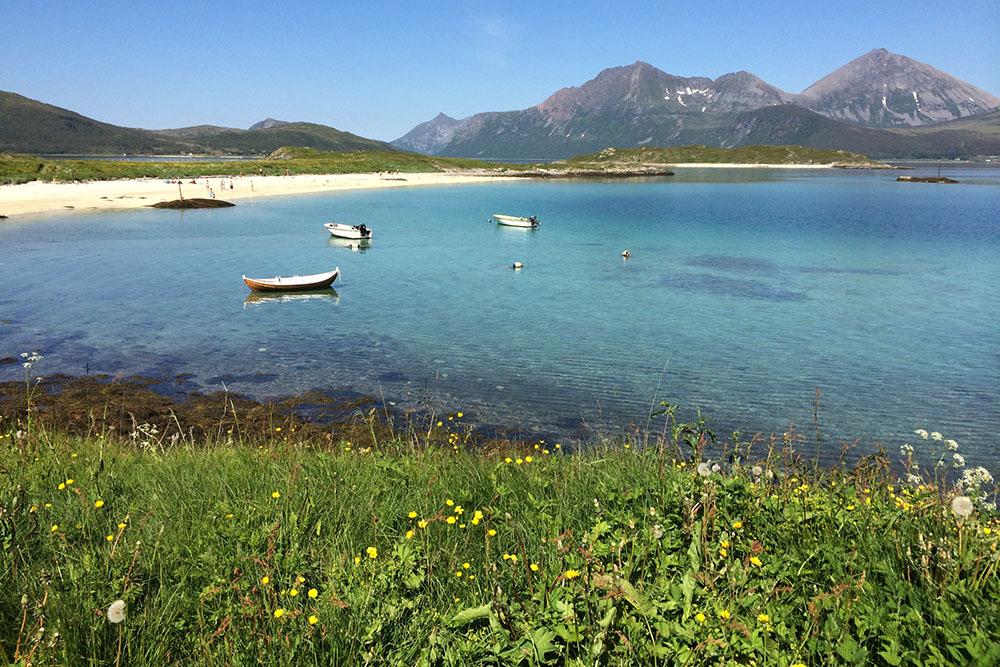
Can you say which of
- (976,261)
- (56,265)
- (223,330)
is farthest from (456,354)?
(976,261)

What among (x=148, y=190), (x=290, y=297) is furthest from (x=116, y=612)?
(x=148, y=190)

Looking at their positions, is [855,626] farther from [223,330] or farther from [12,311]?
[12,311]

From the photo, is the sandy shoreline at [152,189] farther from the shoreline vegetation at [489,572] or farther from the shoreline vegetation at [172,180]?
the shoreline vegetation at [489,572]

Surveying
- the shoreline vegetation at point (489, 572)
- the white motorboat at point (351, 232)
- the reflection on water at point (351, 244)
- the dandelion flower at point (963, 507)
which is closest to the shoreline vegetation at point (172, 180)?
the white motorboat at point (351, 232)

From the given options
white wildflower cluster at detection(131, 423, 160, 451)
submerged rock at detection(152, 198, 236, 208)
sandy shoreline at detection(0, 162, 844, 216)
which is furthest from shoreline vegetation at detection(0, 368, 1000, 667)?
submerged rock at detection(152, 198, 236, 208)

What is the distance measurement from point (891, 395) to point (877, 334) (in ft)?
27.9

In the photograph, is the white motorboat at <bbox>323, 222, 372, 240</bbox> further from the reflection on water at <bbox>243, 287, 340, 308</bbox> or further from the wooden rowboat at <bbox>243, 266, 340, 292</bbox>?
the wooden rowboat at <bbox>243, 266, 340, 292</bbox>

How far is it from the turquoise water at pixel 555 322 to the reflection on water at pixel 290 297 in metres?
0.29

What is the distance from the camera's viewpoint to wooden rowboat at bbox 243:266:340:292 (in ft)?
106

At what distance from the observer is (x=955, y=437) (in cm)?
1555

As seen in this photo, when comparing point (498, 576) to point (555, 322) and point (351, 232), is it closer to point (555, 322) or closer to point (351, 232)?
point (555, 322)

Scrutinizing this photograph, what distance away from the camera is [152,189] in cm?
9412

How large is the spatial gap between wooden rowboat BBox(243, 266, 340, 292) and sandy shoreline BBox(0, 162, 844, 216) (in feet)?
168

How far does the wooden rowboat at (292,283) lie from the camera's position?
3231 centimetres
